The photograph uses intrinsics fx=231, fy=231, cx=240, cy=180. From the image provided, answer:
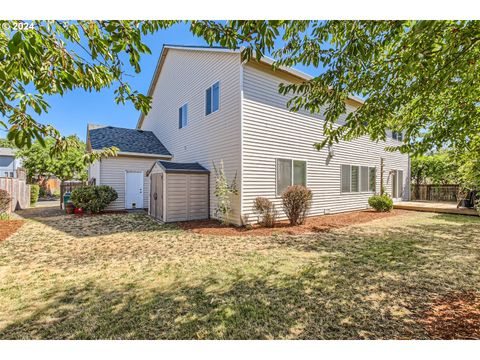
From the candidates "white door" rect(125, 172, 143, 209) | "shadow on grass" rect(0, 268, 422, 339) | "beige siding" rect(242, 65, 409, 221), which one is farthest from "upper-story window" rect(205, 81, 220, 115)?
"shadow on grass" rect(0, 268, 422, 339)

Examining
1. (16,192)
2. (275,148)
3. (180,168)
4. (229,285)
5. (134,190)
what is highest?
(275,148)

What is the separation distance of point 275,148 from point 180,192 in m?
4.08

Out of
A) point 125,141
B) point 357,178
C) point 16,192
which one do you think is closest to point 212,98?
point 125,141

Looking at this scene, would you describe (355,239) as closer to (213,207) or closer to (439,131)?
(439,131)

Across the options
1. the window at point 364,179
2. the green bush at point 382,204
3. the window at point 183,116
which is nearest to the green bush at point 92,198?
the window at point 183,116

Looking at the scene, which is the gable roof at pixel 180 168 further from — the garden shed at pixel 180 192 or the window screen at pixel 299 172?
the window screen at pixel 299 172

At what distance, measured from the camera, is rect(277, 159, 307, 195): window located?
882 cm

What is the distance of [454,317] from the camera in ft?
8.46

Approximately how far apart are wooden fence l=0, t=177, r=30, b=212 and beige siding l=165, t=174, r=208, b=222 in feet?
28.0

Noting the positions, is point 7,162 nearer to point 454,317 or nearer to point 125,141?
point 125,141

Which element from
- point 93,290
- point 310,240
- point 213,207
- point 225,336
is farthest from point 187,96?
point 225,336

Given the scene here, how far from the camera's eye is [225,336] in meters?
2.29

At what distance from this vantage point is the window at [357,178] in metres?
11.3
